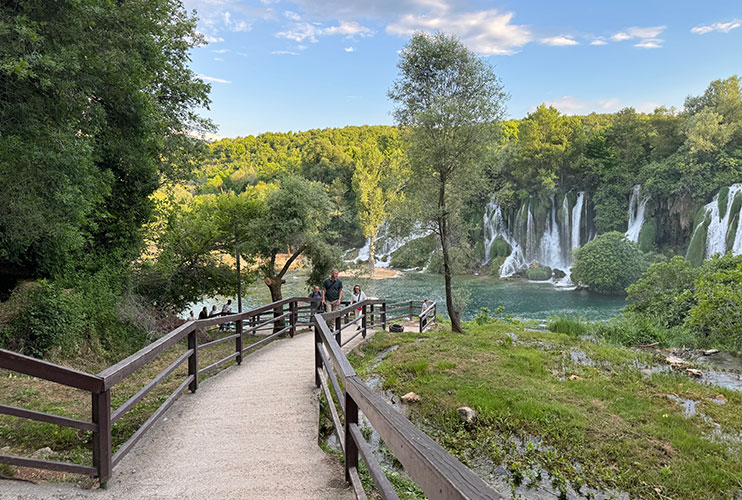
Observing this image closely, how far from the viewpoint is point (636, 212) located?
39.3m

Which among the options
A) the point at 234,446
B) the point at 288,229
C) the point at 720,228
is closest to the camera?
the point at 234,446

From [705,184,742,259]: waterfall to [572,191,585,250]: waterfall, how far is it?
10610 millimetres

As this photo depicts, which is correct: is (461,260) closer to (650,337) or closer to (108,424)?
(650,337)

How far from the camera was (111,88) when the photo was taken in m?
8.47

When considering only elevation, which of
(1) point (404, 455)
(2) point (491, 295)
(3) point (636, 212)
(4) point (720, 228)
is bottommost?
(2) point (491, 295)

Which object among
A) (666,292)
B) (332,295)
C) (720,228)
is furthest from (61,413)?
(720,228)

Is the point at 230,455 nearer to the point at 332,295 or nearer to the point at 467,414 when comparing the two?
the point at 467,414

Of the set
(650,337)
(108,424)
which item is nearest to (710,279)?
(650,337)

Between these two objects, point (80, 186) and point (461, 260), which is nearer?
point (80, 186)

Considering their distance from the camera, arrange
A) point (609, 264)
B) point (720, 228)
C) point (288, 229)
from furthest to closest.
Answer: point (609, 264)
point (720, 228)
point (288, 229)

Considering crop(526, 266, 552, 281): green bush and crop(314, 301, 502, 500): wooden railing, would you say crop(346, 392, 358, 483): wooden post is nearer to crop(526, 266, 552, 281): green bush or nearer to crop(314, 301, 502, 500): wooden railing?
crop(314, 301, 502, 500): wooden railing

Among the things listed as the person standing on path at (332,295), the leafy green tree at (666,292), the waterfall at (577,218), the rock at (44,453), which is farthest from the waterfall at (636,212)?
the rock at (44,453)

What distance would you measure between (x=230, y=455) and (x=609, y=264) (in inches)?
1332

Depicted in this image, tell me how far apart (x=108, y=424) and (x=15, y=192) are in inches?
251
